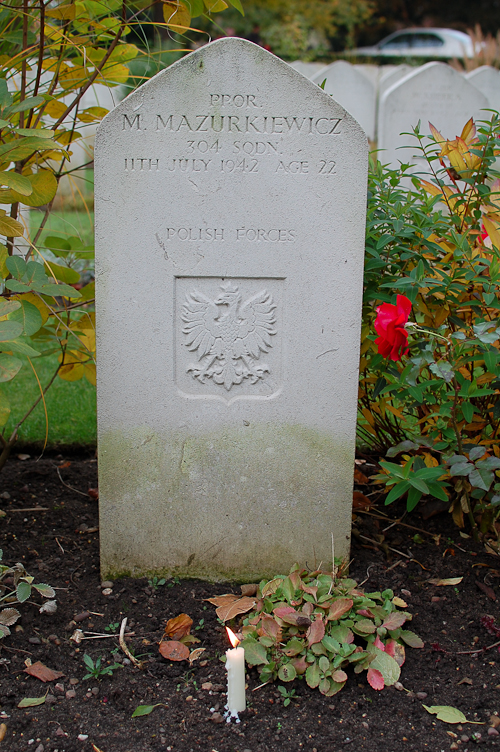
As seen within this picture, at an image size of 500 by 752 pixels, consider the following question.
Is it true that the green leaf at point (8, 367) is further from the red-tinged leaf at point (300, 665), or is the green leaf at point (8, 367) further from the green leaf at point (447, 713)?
the green leaf at point (447, 713)

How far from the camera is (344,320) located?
83.4 inches

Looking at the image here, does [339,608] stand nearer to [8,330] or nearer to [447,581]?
[447,581]

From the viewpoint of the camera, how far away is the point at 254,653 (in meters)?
1.83

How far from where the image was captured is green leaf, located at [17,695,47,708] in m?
1.72

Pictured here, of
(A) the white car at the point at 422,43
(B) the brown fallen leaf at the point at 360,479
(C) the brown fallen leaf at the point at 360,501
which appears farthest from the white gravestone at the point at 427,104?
(A) the white car at the point at 422,43

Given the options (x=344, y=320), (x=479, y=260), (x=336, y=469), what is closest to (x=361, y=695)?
(x=336, y=469)

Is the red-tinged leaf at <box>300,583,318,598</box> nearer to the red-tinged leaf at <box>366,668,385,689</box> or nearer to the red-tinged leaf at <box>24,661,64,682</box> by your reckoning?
the red-tinged leaf at <box>366,668,385,689</box>

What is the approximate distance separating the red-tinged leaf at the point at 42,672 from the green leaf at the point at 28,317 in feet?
3.16

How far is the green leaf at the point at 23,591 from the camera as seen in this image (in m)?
1.91

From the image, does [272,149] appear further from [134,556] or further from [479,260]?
[134,556]

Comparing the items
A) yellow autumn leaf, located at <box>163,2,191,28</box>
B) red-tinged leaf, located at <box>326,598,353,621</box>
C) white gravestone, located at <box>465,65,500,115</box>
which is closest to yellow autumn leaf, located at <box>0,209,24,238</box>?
yellow autumn leaf, located at <box>163,2,191,28</box>

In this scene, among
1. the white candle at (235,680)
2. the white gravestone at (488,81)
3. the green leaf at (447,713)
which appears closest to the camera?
the white candle at (235,680)

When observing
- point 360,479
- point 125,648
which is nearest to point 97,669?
point 125,648

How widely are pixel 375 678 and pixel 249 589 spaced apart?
0.56 metres
